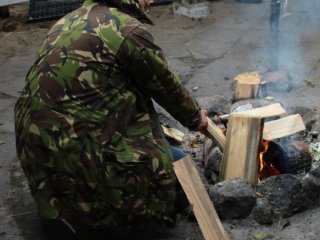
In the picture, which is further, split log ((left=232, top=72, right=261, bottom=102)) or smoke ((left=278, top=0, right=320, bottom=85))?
smoke ((left=278, top=0, right=320, bottom=85))

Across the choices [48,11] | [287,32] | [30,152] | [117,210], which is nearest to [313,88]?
[287,32]

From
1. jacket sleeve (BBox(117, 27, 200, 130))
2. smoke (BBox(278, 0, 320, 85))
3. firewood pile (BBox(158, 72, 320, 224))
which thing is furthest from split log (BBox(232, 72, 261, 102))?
jacket sleeve (BBox(117, 27, 200, 130))

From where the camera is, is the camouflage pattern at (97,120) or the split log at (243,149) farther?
the split log at (243,149)

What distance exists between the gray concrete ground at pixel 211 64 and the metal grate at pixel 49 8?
31cm

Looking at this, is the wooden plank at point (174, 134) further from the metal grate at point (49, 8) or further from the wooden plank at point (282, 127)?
the metal grate at point (49, 8)

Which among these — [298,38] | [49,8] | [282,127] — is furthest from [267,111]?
[49,8]

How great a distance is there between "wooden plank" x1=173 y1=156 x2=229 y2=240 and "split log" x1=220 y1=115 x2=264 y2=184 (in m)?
0.43

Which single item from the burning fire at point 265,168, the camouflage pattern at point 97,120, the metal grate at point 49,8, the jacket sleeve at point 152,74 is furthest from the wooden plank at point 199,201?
the metal grate at point 49,8

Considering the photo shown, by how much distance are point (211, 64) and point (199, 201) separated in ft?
11.4

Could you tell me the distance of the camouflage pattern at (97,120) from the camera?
2775 mm

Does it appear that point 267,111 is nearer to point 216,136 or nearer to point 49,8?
point 216,136

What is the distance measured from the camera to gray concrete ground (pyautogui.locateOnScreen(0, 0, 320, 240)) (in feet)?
11.2

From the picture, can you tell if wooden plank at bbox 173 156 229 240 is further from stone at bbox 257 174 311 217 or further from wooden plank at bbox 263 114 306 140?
wooden plank at bbox 263 114 306 140

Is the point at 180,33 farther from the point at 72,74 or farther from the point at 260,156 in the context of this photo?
→ the point at 72,74
